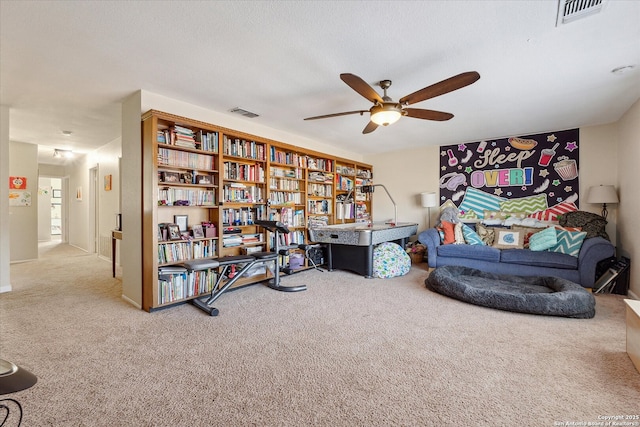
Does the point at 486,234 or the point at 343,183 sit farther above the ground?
the point at 343,183

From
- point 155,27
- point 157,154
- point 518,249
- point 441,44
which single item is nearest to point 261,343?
point 157,154

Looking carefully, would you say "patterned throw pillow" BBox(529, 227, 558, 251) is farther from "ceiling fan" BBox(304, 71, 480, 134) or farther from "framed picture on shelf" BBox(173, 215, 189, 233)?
"framed picture on shelf" BBox(173, 215, 189, 233)

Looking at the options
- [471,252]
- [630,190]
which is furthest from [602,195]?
[471,252]

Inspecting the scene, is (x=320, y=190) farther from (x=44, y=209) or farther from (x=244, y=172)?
(x=44, y=209)

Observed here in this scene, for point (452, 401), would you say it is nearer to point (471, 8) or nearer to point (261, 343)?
point (261, 343)

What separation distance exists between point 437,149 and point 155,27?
498 cm

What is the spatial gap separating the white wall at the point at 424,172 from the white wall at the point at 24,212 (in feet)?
22.2

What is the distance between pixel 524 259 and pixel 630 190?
4.53ft

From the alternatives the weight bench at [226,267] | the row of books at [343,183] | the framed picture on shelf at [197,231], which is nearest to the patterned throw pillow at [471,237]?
the row of books at [343,183]

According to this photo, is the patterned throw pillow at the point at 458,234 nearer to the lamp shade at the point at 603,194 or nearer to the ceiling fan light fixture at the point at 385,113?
the lamp shade at the point at 603,194

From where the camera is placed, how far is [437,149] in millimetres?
5598

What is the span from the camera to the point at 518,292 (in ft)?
10.2

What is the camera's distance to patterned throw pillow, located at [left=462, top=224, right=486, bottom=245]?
4488 mm

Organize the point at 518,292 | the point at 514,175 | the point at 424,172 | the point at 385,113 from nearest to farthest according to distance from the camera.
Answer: the point at 385,113, the point at 518,292, the point at 514,175, the point at 424,172
